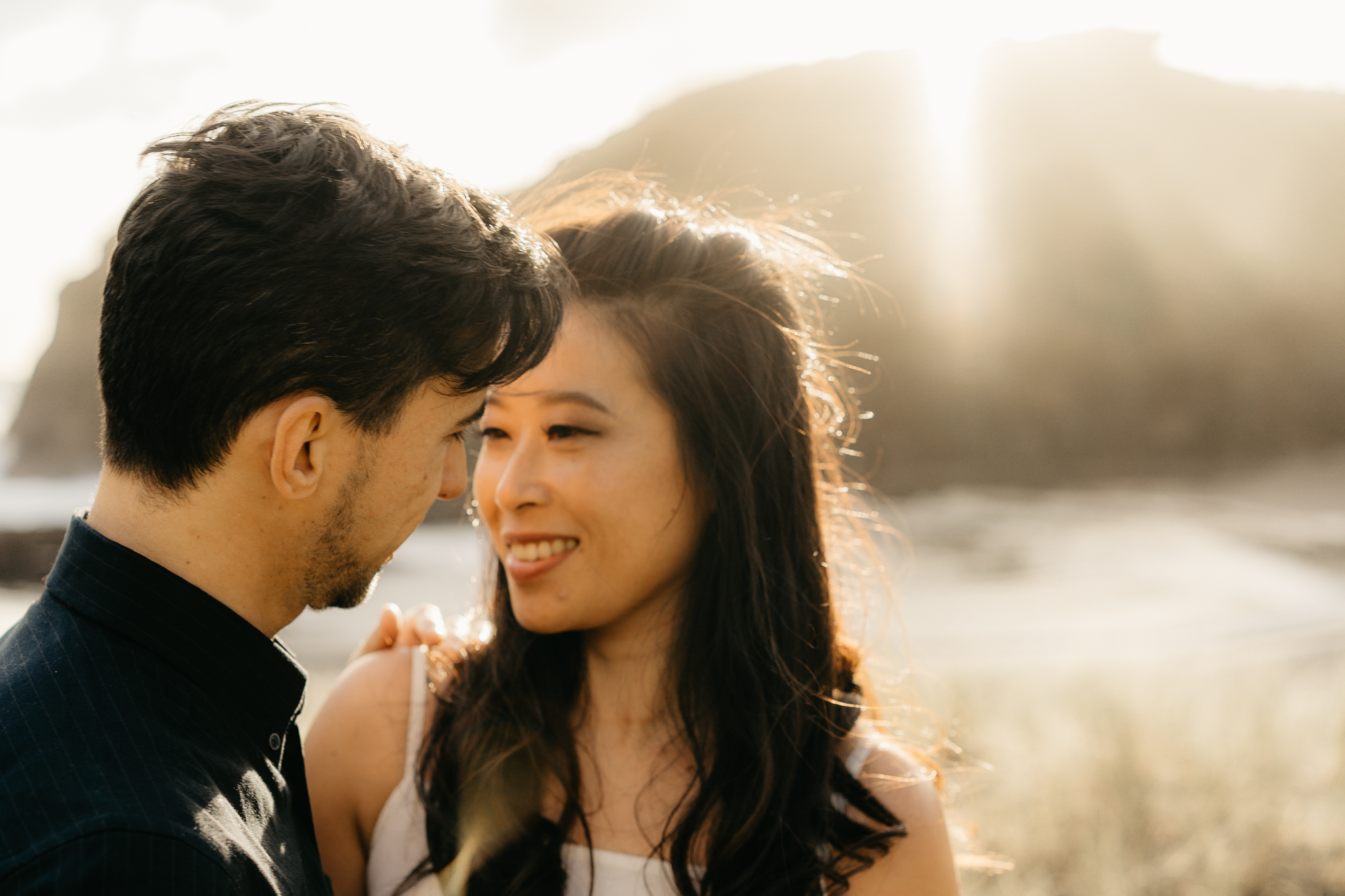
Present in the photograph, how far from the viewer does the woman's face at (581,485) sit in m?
1.87

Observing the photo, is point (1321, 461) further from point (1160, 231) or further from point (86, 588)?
point (86, 588)

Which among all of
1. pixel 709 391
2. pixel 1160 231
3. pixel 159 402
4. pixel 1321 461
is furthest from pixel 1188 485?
pixel 159 402

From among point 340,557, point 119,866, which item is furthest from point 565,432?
point 119,866

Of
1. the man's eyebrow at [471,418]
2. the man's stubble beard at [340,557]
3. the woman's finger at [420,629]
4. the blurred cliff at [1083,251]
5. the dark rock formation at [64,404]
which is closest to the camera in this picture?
the man's stubble beard at [340,557]

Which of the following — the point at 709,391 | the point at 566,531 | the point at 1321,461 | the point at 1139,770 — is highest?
the point at 709,391

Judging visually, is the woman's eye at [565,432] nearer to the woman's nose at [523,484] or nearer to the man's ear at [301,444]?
the woman's nose at [523,484]

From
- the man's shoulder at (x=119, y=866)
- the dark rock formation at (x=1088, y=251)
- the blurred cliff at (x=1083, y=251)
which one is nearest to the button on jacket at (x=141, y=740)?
the man's shoulder at (x=119, y=866)

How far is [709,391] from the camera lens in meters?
2.00

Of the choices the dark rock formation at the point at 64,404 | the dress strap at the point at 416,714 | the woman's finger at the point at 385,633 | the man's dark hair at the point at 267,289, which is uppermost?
the man's dark hair at the point at 267,289

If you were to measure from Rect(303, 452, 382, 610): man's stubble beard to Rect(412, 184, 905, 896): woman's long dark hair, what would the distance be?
0.67 meters

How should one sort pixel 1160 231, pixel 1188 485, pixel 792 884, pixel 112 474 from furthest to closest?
pixel 1160 231
pixel 1188 485
pixel 792 884
pixel 112 474

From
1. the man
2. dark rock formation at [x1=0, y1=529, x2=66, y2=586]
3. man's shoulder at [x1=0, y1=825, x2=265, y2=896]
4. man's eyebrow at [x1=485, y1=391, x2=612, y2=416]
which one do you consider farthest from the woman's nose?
dark rock formation at [x1=0, y1=529, x2=66, y2=586]

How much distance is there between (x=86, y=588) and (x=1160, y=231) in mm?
21774

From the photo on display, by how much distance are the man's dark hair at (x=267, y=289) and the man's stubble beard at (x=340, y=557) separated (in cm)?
9
